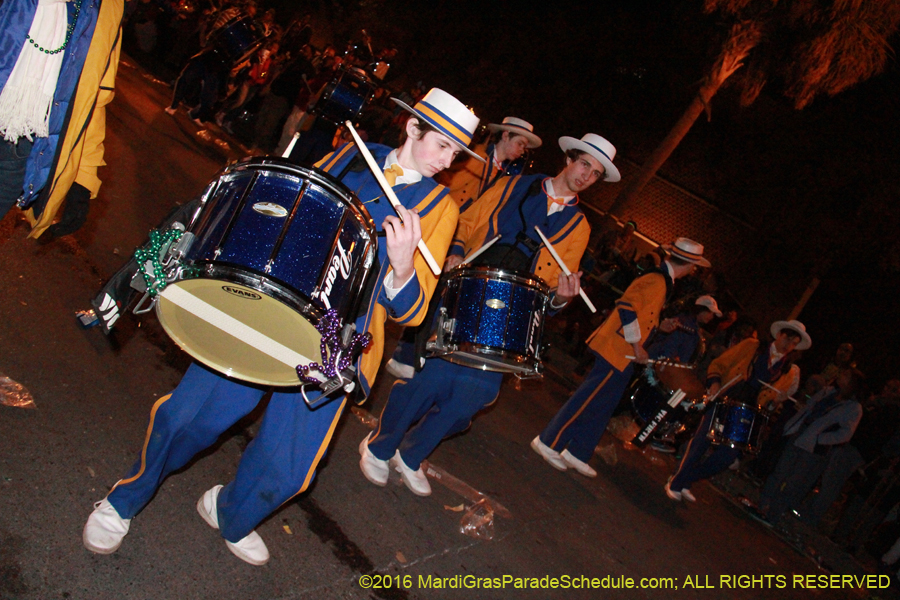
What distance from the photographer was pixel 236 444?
3.73 meters

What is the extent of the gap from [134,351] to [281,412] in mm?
2222

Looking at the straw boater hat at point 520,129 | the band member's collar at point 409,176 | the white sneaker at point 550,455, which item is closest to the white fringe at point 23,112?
the band member's collar at point 409,176

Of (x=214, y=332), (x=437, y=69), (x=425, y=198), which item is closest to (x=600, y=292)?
(x=425, y=198)

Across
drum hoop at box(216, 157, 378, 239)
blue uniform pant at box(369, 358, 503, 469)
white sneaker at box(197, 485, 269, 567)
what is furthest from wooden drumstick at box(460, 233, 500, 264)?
white sneaker at box(197, 485, 269, 567)

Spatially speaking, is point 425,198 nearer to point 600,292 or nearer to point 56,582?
point 56,582

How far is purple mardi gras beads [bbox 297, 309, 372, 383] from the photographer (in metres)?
2.06

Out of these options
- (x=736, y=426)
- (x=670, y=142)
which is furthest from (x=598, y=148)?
(x=670, y=142)

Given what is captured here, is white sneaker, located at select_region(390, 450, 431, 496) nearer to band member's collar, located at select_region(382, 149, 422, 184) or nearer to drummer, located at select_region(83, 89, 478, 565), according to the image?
drummer, located at select_region(83, 89, 478, 565)

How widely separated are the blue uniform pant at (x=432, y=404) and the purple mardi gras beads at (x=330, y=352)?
172 centimetres

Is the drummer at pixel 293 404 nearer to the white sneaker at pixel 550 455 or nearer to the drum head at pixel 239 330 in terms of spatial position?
the drum head at pixel 239 330

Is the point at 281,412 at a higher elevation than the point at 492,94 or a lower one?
lower

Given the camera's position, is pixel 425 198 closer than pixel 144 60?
Yes

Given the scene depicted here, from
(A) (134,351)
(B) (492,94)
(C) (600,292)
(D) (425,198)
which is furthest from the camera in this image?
(B) (492,94)

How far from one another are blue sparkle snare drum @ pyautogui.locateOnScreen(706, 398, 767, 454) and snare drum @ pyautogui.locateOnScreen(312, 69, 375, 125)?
15.7ft
